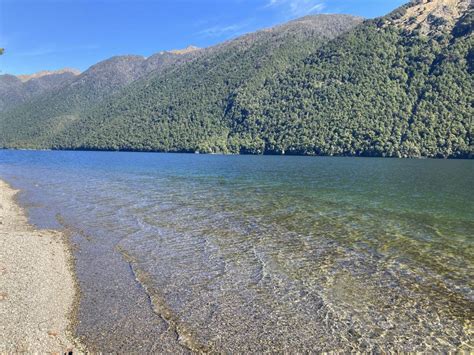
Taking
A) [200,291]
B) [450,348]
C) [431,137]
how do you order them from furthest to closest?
[431,137]
[200,291]
[450,348]

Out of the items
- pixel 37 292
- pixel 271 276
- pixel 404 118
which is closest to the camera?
pixel 37 292

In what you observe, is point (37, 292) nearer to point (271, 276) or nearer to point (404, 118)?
point (271, 276)

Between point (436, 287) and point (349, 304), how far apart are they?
429 centimetres

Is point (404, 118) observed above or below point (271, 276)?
above

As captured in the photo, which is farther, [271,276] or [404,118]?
[404,118]

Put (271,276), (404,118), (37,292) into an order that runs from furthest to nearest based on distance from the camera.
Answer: (404,118) → (271,276) → (37,292)

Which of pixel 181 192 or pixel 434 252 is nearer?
pixel 434 252

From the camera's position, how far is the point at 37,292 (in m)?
13.1

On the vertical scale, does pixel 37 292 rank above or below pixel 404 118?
below

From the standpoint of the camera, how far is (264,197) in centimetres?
3869

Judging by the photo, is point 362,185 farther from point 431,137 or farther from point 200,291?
point 431,137

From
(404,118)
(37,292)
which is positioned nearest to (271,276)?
(37,292)

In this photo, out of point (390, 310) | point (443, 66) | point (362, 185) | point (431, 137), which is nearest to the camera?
point (390, 310)

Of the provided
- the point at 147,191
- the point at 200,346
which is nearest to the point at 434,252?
the point at 200,346
